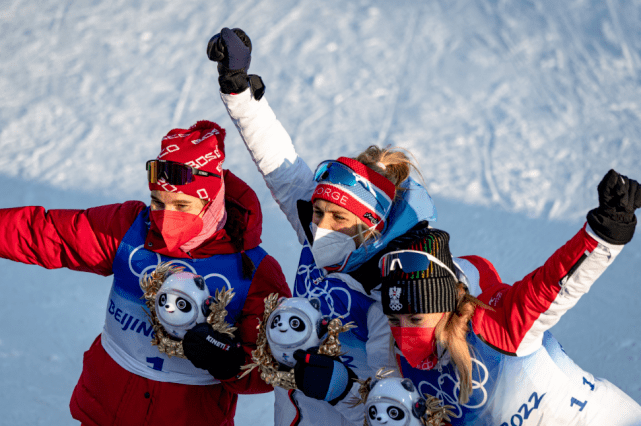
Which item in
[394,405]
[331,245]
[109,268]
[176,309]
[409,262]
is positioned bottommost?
[109,268]

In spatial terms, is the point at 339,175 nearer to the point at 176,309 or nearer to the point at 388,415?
the point at 176,309

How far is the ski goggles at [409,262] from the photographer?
4.94 ft

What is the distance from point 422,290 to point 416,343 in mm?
144

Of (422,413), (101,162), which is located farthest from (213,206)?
(101,162)

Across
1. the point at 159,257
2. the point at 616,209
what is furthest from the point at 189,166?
the point at 616,209

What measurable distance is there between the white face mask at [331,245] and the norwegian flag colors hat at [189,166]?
1.16ft

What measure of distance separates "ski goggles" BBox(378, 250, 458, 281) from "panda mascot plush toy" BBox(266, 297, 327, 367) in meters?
0.22

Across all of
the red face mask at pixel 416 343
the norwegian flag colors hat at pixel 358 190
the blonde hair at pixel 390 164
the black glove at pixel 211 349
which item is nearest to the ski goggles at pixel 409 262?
the red face mask at pixel 416 343

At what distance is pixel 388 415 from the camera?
1378mm

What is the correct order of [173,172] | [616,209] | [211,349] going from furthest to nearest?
[173,172], [211,349], [616,209]

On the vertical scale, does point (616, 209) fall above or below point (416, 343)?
above

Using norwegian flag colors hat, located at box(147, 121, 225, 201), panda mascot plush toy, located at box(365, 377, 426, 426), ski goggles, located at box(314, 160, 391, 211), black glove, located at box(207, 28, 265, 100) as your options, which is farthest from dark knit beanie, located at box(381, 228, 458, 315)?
black glove, located at box(207, 28, 265, 100)

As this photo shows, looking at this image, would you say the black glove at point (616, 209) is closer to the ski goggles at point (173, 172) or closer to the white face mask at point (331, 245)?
the white face mask at point (331, 245)

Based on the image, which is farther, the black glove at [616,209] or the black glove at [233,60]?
the black glove at [233,60]
